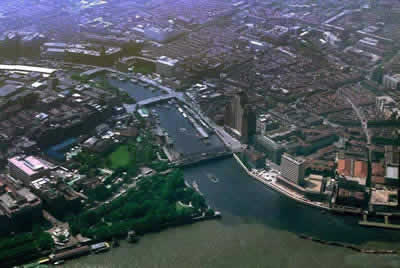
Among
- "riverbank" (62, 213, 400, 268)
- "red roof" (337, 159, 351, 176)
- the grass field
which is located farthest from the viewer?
the grass field

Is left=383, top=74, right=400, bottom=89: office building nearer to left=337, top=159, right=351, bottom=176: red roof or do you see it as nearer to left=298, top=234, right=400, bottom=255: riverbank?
left=337, top=159, right=351, bottom=176: red roof

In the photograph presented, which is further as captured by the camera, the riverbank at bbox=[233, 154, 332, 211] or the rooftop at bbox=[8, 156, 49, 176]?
the rooftop at bbox=[8, 156, 49, 176]

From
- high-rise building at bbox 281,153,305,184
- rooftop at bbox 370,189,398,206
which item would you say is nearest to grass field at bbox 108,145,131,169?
high-rise building at bbox 281,153,305,184

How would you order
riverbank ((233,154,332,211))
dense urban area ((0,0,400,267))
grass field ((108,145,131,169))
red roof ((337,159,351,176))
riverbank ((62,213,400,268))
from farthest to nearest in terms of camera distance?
grass field ((108,145,131,169)), red roof ((337,159,351,176)), riverbank ((233,154,332,211)), dense urban area ((0,0,400,267)), riverbank ((62,213,400,268))

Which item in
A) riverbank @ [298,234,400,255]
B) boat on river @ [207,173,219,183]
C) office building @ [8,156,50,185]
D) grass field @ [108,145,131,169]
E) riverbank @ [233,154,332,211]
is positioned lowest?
riverbank @ [298,234,400,255]

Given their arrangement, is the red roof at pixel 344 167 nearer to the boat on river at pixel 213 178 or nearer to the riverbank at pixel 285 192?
the riverbank at pixel 285 192

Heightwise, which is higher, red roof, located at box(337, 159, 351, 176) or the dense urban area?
the dense urban area

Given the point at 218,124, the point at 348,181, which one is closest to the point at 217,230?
the point at 348,181

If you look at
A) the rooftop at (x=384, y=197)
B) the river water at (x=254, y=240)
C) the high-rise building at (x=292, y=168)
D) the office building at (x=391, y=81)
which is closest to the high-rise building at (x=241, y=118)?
the high-rise building at (x=292, y=168)

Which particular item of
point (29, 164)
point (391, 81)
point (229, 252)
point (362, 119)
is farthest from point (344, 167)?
point (29, 164)
